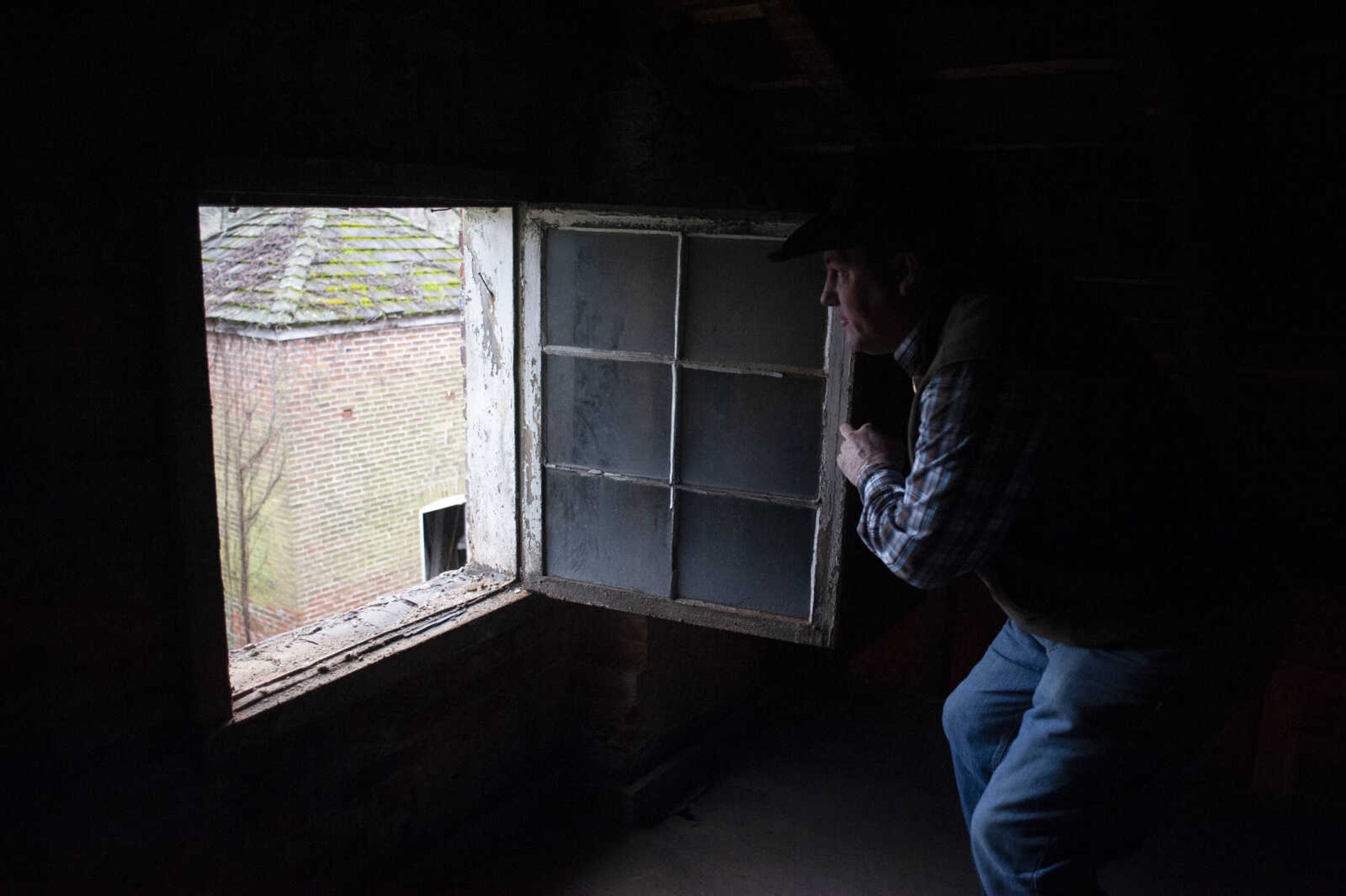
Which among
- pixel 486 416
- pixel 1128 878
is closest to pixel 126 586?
pixel 486 416

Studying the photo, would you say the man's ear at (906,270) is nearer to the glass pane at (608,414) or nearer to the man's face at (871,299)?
the man's face at (871,299)

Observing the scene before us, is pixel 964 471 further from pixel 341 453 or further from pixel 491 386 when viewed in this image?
pixel 341 453

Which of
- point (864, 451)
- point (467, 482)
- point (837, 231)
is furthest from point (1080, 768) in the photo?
point (467, 482)

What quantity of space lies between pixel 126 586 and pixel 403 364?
22.7 ft

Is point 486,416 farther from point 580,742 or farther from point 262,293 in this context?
point 262,293

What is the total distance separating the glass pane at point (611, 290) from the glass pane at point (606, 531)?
0.40m

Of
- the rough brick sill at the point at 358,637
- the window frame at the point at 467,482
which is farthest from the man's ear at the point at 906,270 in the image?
the rough brick sill at the point at 358,637

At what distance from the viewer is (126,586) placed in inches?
76.0

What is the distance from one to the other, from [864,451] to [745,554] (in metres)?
0.74

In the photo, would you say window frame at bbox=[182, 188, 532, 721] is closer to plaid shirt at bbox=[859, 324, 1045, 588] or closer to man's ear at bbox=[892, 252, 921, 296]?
man's ear at bbox=[892, 252, 921, 296]

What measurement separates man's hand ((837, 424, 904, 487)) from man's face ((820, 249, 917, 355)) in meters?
0.18

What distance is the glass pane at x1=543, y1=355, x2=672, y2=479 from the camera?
2650mm

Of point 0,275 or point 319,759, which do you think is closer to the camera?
point 0,275

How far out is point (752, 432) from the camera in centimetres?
255
